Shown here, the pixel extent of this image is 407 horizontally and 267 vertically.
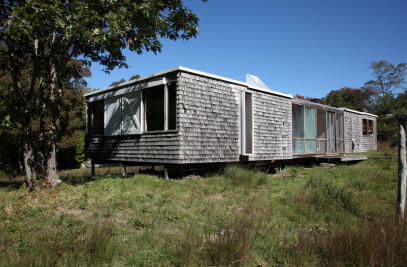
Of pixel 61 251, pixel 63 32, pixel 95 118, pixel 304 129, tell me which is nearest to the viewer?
pixel 61 251

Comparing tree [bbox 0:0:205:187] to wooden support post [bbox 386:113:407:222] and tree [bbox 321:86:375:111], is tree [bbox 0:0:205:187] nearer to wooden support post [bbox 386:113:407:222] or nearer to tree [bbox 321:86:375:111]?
wooden support post [bbox 386:113:407:222]

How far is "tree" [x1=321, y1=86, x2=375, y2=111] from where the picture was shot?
44250 mm

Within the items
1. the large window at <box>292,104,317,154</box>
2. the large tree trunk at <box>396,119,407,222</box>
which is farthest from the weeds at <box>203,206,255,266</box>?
the large window at <box>292,104,317,154</box>

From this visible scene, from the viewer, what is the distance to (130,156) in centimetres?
1074

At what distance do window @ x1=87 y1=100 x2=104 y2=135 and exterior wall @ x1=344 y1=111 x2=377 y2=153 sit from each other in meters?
13.9

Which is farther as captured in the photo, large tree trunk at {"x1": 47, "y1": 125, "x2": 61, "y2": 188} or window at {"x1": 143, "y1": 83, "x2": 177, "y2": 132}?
window at {"x1": 143, "y1": 83, "x2": 177, "y2": 132}

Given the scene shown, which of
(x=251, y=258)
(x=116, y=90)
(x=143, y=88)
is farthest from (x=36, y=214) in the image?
(x=116, y=90)

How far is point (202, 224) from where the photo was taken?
183 inches

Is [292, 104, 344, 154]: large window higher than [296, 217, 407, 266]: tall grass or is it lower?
higher

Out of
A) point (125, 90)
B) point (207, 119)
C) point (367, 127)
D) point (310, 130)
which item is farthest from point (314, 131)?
point (367, 127)

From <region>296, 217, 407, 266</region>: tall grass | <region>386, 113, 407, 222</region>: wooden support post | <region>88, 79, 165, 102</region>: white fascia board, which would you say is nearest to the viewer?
<region>296, 217, 407, 266</region>: tall grass

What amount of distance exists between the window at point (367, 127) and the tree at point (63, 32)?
56.1 feet

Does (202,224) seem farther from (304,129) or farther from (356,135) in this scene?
(356,135)

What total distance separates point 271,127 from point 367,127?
13.4m
